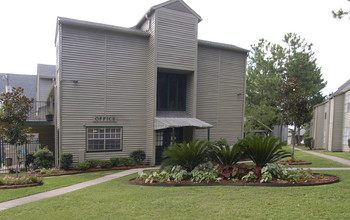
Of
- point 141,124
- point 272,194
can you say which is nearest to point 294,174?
point 272,194

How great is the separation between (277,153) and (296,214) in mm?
4094

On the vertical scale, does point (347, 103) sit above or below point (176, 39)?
below

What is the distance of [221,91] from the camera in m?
17.0

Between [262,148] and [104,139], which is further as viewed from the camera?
[104,139]

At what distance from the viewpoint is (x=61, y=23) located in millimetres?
12953

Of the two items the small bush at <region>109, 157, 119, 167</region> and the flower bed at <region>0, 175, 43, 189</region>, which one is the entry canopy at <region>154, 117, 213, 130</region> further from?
the flower bed at <region>0, 175, 43, 189</region>

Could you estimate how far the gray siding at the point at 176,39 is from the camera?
14.3m

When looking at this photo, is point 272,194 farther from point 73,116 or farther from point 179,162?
point 73,116

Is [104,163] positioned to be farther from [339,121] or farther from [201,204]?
[339,121]

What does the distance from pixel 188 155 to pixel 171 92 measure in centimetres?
724

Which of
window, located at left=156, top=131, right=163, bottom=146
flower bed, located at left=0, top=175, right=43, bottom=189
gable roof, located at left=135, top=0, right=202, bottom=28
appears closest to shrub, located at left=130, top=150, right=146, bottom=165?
window, located at left=156, top=131, right=163, bottom=146

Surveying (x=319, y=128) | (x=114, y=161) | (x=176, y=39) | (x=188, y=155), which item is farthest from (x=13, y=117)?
(x=319, y=128)

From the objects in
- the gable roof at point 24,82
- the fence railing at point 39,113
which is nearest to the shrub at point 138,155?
the fence railing at point 39,113

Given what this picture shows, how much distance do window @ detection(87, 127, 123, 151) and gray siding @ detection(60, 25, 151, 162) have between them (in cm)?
27
